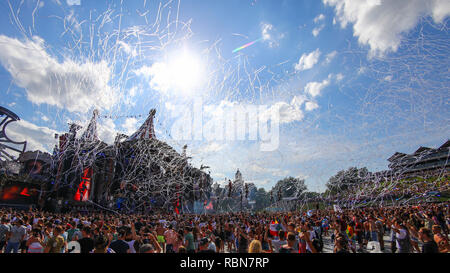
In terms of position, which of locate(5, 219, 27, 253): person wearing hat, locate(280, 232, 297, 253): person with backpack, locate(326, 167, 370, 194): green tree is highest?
locate(326, 167, 370, 194): green tree

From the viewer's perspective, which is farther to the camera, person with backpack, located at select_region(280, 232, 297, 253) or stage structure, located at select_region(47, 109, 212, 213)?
stage structure, located at select_region(47, 109, 212, 213)

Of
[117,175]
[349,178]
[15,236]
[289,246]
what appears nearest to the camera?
[289,246]

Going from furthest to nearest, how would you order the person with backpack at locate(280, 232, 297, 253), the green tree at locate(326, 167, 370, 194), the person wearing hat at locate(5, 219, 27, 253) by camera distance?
the green tree at locate(326, 167, 370, 194) → the person wearing hat at locate(5, 219, 27, 253) → the person with backpack at locate(280, 232, 297, 253)

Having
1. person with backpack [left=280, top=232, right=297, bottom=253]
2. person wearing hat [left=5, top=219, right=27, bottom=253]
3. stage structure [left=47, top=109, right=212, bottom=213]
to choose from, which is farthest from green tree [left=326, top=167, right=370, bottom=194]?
person wearing hat [left=5, top=219, right=27, bottom=253]

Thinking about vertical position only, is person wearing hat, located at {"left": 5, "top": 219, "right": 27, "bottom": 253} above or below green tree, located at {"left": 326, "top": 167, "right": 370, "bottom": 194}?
below

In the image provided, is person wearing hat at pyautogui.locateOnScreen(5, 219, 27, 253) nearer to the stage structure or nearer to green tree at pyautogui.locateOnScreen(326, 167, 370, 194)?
the stage structure

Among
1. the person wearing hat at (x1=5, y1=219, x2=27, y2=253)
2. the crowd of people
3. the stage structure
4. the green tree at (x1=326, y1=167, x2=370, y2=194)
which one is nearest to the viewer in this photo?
the crowd of people

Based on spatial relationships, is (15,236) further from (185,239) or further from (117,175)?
(117,175)

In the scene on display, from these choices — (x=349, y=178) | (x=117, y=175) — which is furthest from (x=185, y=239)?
(x=349, y=178)

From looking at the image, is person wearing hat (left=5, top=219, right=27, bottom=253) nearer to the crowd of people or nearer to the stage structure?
the crowd of people

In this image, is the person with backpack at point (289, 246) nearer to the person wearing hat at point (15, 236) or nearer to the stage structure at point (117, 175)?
the person wearing hat at point (15, 236)
